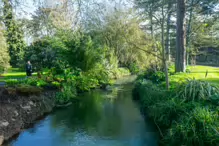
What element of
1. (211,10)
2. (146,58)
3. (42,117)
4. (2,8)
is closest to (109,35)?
(146,58)

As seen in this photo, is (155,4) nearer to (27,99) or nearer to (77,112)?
(77,112)

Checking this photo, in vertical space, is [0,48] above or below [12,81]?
above

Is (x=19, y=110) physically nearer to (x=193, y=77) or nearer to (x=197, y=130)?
(x=197, y=130)

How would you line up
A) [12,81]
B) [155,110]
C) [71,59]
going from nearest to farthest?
[155,110] < [12,81] < [71,59]

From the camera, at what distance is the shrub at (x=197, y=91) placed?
5441mm

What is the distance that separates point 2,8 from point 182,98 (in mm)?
5412

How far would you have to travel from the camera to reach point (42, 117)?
25.0ft

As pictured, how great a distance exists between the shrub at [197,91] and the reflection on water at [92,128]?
1434 mm

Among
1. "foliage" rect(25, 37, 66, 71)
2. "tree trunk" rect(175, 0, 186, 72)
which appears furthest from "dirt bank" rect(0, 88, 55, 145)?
"foliage" rect(25, 37, 66, 71)

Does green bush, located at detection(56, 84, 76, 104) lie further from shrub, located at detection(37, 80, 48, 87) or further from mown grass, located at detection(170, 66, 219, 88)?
mown grass, located at detection(170, 66, 219, 88)

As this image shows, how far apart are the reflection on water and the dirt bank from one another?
0.33 metres

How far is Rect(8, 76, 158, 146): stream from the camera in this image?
18.0ft

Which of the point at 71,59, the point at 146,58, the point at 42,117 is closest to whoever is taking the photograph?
the point at 42,117

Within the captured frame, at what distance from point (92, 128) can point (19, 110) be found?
2583 mm
